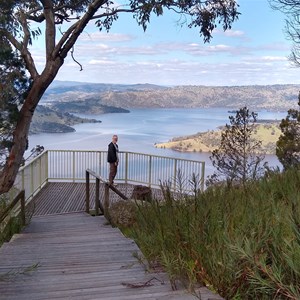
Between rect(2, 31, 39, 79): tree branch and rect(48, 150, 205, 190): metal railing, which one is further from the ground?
rect(2, 31, 39, 79): tree branch

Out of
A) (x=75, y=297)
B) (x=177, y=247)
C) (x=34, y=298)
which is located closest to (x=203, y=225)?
(x=177, y=247)

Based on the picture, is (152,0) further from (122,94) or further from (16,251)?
(122,94)

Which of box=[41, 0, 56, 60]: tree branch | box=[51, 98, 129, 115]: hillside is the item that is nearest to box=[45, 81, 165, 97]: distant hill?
box=[51, 98, 129, 115]: hillside

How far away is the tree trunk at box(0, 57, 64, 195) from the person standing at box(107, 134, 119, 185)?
3.60 m

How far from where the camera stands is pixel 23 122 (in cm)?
1069

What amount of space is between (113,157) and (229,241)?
1118 centimetres

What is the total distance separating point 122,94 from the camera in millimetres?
Answer: 53594

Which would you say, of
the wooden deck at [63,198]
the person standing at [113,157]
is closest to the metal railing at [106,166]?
the wooden deck at [63,198]

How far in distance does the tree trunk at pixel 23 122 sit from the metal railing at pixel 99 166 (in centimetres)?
212

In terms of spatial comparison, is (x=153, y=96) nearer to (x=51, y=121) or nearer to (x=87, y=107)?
(x=87, y=107)

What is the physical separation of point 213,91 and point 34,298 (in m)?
49.6

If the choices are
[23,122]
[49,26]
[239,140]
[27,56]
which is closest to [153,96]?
[239,140]

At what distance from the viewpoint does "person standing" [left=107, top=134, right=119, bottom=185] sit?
550 inches

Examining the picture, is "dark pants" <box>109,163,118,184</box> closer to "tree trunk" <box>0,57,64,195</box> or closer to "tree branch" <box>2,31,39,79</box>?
"tree trunk" <box>0,57,64,195</box>
